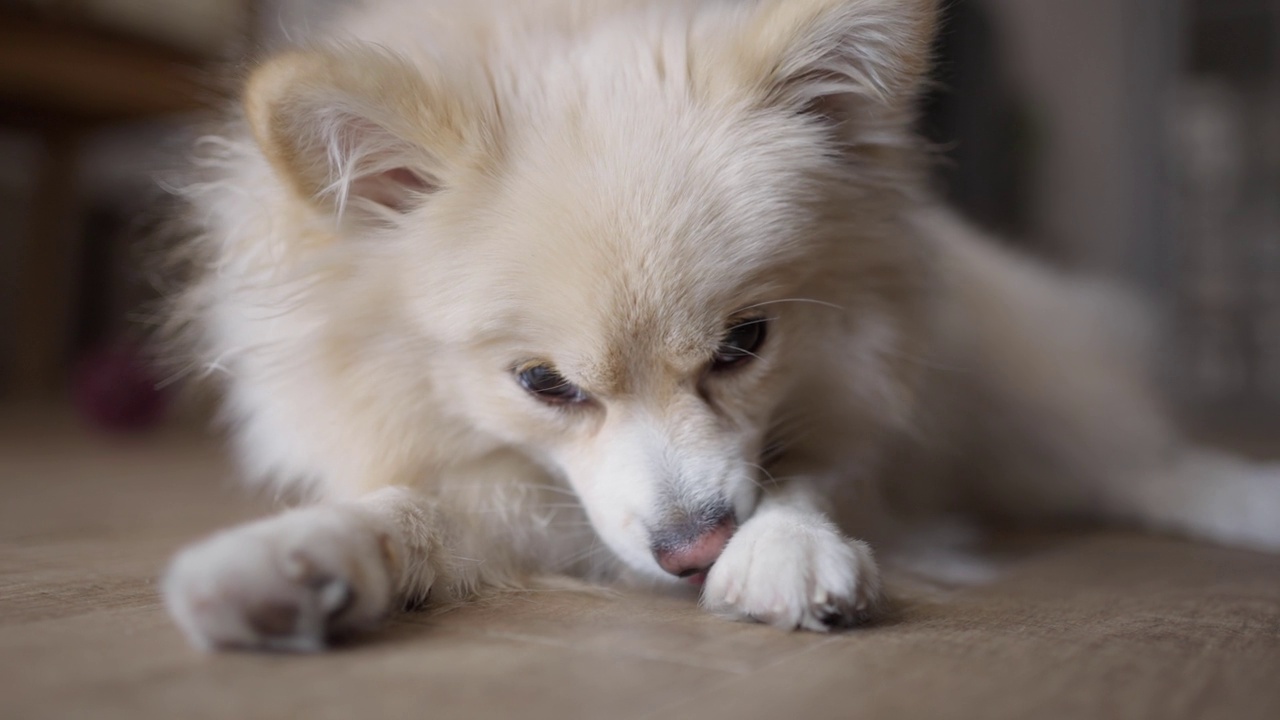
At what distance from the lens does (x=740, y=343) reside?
146cm

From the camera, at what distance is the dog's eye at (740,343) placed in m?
1.42

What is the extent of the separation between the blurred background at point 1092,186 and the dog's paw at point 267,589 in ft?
12.3

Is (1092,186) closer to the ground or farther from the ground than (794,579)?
farther from the ground

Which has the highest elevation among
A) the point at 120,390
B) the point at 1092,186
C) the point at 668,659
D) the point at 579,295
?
the point at 1092,186

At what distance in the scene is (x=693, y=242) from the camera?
134 cm

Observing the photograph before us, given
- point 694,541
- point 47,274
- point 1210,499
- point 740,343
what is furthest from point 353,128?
point 47,274

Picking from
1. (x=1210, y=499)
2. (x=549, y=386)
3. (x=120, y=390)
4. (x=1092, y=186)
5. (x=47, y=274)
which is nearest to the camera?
(x=549, y=386)

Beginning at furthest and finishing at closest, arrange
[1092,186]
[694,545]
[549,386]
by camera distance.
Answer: [1092,186] → [549,386] → [694,545]

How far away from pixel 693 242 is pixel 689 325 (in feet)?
0.37

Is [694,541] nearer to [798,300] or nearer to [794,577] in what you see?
[794,577]

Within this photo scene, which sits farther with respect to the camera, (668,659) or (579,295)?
(579,295)

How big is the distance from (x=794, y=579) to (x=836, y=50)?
79 centimetres

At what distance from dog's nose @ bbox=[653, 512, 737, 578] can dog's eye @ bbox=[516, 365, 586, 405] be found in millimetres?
253

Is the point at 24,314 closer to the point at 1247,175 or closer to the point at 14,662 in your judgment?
the point at 14,662
